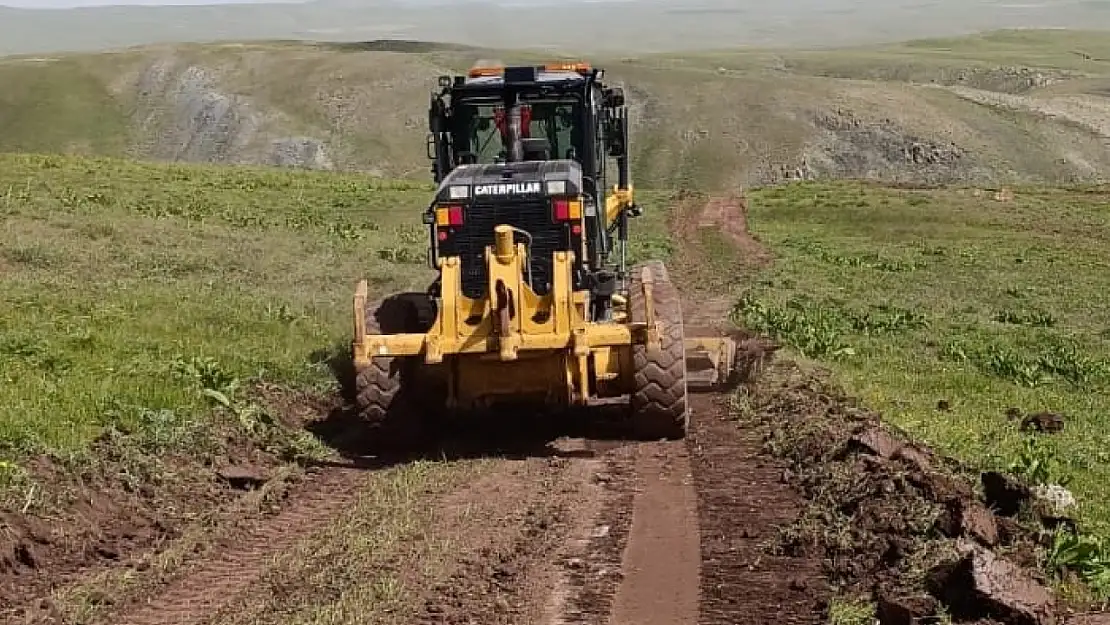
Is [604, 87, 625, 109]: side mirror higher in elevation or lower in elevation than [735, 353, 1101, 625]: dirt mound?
higher

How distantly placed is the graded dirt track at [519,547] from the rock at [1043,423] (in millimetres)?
2796

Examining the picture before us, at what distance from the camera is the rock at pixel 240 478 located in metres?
11.0

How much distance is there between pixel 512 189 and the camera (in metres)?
12.6

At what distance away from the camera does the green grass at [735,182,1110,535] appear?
12508 mm

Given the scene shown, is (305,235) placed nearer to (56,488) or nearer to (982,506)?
(56,488)

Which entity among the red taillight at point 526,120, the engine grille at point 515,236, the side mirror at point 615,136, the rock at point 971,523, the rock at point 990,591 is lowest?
the rock at point 971,523

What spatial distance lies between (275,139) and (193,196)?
6237 cm

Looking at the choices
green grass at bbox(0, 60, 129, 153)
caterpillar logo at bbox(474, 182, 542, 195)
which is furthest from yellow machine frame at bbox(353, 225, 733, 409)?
green grass at bbox(0, 60, 129, 153)

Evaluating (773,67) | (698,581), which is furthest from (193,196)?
(773,67)

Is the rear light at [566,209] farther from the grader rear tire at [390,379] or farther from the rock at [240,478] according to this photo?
the rock at [240,478]

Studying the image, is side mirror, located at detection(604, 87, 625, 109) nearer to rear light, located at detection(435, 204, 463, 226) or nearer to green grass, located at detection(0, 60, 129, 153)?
rear light, located at detection(435, 204, 463, 226)

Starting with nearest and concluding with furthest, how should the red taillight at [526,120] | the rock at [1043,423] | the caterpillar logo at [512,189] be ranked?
the rock at [1043,423]
the caterpillar logo at [512,189]
the red taillight at [526,120]

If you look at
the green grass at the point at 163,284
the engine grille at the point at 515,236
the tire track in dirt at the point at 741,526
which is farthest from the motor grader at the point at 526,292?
the green grass at the point at 163,284

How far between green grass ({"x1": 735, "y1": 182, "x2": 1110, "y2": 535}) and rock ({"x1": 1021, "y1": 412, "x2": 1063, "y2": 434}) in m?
0.16
